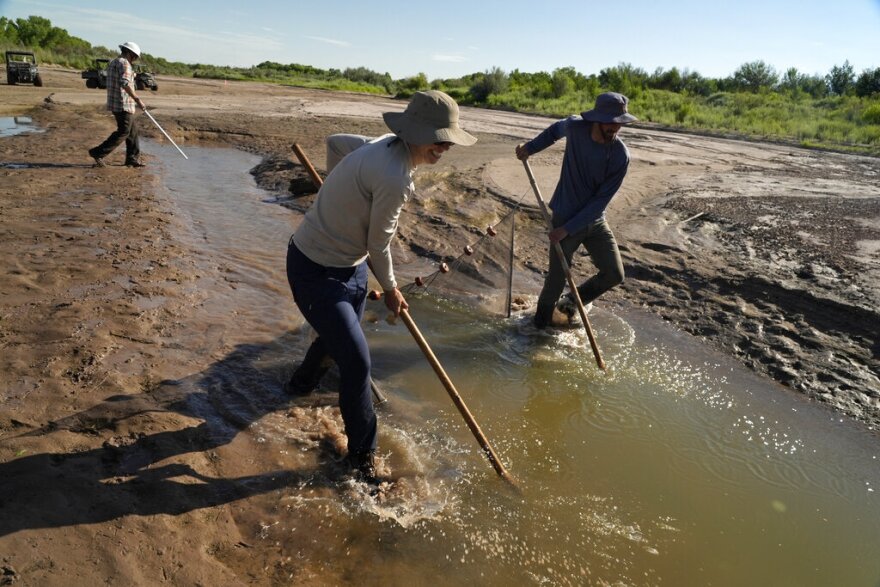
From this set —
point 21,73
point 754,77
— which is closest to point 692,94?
point 754,77

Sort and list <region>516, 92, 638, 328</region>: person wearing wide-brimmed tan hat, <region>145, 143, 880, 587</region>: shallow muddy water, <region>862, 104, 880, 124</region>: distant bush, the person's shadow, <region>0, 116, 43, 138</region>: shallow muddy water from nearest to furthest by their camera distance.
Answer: the person's shadow, <region>145, 143, 880, 587</region>: shallow muddy water, <region>516, 92, 638, 328</region>: person wearing wide-brimmed tan hat, <region>0, 116, 43, 138</region>: shallow muddy water, <region>862, 104, 880, 124</region>: distant bush

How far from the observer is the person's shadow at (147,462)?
2.45 metres

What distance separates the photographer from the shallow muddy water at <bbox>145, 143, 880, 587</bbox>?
275cm

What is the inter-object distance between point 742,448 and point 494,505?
184cm

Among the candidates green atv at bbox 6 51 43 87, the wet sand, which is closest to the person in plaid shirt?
the wet sand

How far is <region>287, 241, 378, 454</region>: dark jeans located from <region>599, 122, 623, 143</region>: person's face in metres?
2.27

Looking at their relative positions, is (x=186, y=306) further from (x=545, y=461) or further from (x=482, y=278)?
(x=545, y=461)

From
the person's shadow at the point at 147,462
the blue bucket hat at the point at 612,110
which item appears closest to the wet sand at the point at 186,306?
the person's shadow at the point at 147,462

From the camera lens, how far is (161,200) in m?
7.77

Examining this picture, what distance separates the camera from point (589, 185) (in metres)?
4.48

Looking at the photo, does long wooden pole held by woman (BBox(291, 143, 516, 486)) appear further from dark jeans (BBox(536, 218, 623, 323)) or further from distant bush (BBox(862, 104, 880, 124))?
distant bush (BBox(862, 104, 880, 124))

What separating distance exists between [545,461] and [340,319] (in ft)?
5.38

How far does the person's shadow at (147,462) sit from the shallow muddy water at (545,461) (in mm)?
32

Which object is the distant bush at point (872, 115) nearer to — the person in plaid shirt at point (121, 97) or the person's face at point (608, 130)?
the person's face at point (608, 130)
